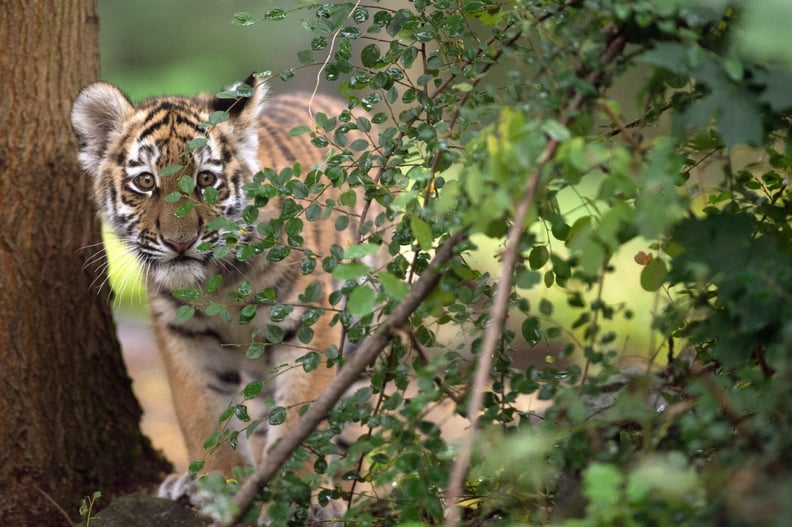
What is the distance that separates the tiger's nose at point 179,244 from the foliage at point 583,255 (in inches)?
32.9

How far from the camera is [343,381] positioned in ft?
6.46

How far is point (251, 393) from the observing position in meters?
2.25

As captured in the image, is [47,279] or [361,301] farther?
[47,279]

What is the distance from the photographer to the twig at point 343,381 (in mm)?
1920

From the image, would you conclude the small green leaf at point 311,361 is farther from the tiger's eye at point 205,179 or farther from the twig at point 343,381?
the tiger's eye at point 205,179

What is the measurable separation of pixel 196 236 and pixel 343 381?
52.5 inches

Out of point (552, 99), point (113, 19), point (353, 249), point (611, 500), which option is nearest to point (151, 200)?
point (353, 249)

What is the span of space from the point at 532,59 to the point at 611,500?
966 mm

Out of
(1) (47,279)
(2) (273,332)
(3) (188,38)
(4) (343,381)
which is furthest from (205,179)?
(3) (188,38)

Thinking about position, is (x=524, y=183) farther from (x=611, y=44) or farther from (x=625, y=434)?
(x=625, y=434)

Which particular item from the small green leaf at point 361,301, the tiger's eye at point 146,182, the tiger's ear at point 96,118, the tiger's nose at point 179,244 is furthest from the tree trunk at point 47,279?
the small green leaf at point 361,301

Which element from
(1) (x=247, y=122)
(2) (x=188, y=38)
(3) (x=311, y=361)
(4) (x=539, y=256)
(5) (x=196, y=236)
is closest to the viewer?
(4) (x=539, y=256)

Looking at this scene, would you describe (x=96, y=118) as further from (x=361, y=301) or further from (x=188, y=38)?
(x=188, y=38)

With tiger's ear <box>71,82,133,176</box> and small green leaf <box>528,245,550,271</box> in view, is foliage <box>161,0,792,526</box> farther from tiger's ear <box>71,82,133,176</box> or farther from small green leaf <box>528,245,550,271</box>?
tiger's ear <box>71,82,133,176</box>
